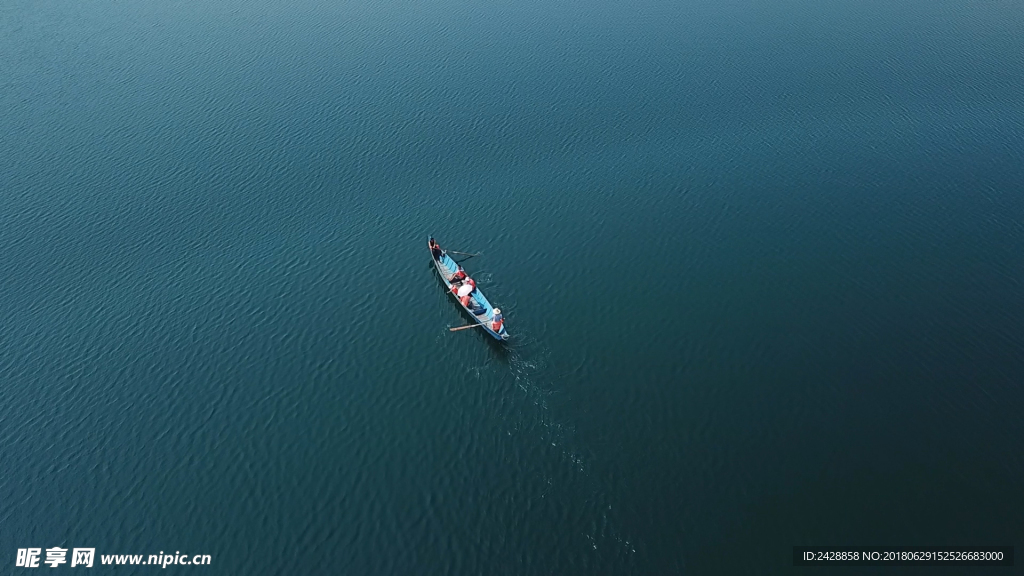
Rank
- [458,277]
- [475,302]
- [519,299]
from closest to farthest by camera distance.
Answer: [475,302]
[519,299]
[458,277]

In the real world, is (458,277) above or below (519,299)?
above

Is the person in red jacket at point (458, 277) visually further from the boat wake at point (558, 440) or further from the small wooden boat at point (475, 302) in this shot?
the boat wake at point (558, 440)

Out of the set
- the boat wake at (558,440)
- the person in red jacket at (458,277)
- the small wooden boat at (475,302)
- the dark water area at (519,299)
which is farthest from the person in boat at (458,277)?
the boat wake at (558,440)

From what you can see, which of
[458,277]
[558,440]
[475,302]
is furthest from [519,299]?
[558,440]

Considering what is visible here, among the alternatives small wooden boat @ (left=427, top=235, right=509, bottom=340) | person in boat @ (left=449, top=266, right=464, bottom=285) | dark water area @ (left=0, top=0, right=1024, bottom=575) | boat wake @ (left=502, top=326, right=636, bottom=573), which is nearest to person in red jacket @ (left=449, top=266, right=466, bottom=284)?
person in boat @ (left=449, top=266, right=464, bottom=285)

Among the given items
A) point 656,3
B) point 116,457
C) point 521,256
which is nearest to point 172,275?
point 116,457

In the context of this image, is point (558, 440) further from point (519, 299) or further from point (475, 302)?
point (519, 299)

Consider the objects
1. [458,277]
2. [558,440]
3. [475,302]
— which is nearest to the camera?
[558,440]
